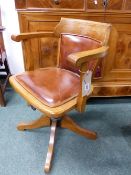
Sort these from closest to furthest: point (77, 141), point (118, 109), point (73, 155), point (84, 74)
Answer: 1. point (84, 74)
2. point (73, 155)
3. point (77, 141)
4. point (118, 109)

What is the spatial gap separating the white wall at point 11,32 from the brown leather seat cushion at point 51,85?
77 centimetres

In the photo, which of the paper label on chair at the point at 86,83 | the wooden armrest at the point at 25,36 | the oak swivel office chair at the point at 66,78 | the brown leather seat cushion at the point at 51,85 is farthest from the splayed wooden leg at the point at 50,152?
the wooden armrest at the point at 25,36

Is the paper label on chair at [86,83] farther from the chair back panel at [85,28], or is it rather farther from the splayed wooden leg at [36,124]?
the splayed wooden leg at [36,124]

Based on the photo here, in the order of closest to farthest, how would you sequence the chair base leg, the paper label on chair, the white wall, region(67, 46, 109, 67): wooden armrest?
region(67, 46, 109, 67): wooden armrest < the paper label on chair < the chair base leg < the white wall

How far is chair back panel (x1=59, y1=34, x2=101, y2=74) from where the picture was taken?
46.9 inches

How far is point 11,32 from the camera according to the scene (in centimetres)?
184

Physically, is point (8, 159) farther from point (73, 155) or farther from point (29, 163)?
point (73, 155)

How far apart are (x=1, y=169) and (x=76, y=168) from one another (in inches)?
18.8

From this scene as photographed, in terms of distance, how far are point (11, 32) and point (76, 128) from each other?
45.8 inches

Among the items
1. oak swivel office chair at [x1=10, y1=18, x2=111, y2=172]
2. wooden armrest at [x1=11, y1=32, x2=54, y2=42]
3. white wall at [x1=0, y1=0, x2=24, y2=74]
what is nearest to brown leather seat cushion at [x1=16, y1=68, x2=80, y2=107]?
oak swivel office chair at [x1=10, y1=18, x2=111, y2=172]

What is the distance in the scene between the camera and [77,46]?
1.25m

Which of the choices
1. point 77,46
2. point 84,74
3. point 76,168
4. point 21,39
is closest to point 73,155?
point 76,168

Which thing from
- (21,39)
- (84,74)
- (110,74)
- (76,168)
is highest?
(21,39)

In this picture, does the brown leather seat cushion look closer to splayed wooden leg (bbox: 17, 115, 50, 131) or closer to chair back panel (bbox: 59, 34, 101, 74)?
chair back panel (bbox: 59, 34, 101, 74)
